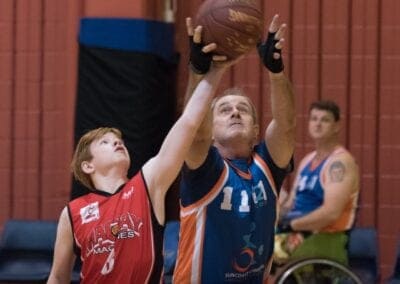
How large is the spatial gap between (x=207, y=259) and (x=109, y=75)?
454 cm

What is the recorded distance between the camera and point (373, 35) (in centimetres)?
905

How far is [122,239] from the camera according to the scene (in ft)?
15.4

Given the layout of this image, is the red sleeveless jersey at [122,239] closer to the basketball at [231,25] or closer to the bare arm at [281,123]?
the bare arm at [281,123]

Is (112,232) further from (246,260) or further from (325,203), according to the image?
(325,203)

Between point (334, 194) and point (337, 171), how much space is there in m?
0.18

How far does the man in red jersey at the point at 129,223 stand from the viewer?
14.9ft

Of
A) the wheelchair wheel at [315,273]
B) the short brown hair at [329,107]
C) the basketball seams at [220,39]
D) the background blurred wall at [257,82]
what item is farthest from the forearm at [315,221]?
the basketball seams at [220,39]

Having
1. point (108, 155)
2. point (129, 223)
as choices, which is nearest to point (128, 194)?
point (129, 223)

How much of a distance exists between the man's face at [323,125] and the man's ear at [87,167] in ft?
10.8

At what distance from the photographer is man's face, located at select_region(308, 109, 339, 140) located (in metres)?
8.05

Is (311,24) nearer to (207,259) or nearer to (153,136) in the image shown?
(153,136)

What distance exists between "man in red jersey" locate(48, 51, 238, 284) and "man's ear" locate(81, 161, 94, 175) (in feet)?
0.46

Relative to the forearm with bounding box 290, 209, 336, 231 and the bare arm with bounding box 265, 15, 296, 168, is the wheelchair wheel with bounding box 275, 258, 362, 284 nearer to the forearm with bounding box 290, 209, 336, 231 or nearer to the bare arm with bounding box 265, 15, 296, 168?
the forearm with bounding box 290, 209, 336, 231

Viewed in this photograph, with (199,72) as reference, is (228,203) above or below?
below
